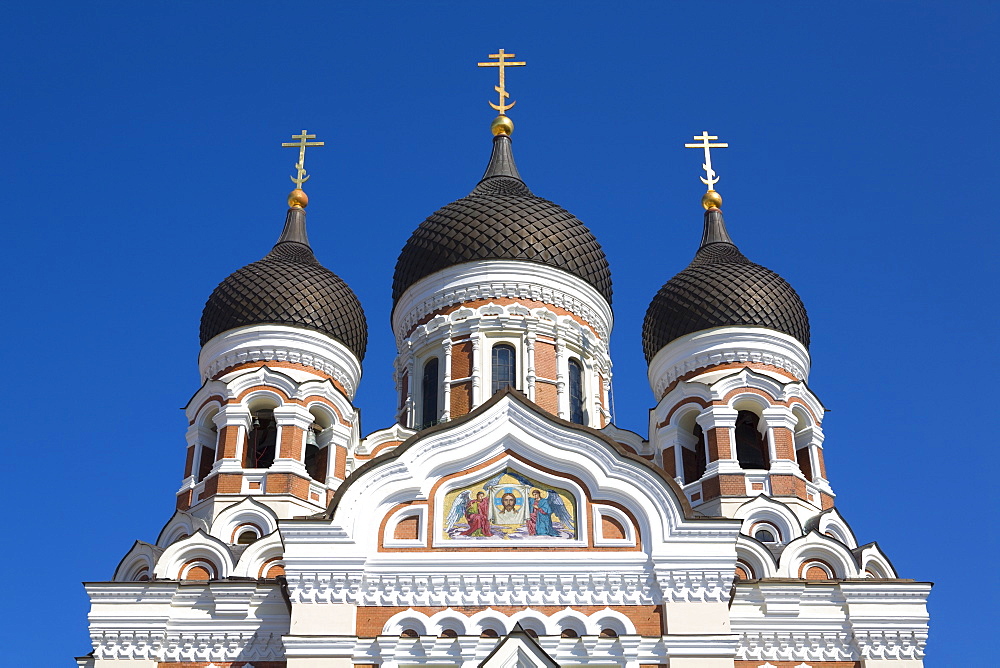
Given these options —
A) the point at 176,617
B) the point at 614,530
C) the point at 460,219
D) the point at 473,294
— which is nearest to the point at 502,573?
the point at 614,530

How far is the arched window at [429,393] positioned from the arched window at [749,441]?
4135mm

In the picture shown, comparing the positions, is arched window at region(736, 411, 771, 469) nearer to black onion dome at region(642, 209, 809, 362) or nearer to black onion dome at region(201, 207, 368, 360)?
black onion dome at region(642, 209, 809, 362)

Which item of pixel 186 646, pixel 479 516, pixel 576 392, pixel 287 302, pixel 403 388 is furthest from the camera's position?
pixel 403 388

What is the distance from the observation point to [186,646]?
49.0 ft

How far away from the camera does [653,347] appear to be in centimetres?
2005

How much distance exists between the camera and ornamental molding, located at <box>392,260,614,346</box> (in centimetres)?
1920

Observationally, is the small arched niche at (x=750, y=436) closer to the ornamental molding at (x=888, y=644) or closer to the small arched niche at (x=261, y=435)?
the ornamental molding at (x=888, y=644)

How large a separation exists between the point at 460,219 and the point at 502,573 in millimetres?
7414

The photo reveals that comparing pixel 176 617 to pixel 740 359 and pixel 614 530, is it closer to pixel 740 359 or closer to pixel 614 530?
pixel 614 530

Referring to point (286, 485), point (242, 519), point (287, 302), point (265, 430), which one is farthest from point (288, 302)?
point (242, 519)

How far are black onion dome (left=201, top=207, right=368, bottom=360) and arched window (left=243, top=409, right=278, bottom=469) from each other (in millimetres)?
1342

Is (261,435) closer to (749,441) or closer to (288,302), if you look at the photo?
(288,302)

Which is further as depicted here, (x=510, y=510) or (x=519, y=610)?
(x=510, y=510)

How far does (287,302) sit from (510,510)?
21.1 feet
